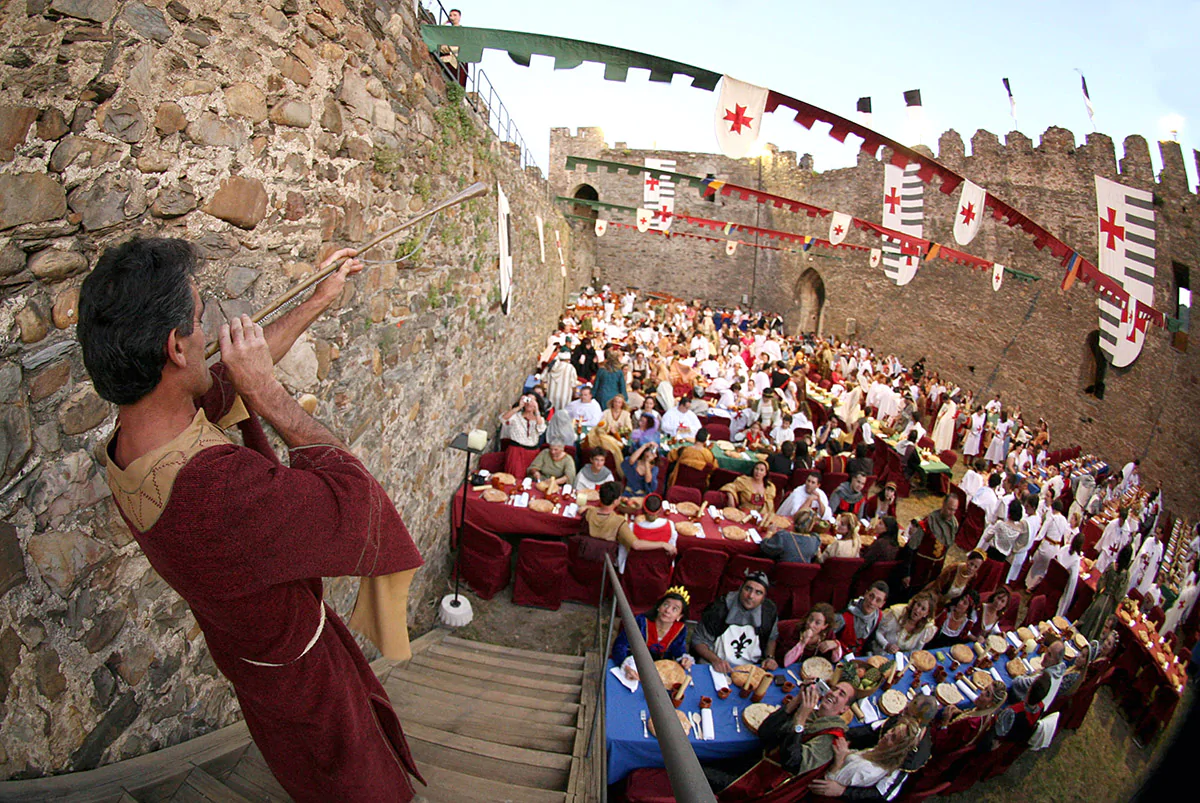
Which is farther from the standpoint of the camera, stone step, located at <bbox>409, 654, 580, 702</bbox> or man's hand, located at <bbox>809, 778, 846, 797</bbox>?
stone step, located at <bbox>409, 654, 580, 702</bbox>

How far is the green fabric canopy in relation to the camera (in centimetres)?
407

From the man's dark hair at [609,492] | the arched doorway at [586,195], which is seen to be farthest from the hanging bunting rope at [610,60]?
the arched doorway at [586,195]

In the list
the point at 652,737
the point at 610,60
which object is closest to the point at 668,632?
the point at 652,737

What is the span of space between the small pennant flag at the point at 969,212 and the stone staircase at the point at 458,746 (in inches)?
239

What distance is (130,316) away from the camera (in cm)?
112

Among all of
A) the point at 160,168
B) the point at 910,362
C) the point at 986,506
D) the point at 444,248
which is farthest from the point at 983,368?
the point at 160,168

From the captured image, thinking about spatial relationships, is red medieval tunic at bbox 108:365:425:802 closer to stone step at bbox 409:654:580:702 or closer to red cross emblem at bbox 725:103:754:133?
stone step at bbox 409:654:580:702

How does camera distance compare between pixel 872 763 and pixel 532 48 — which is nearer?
pixel 872 763

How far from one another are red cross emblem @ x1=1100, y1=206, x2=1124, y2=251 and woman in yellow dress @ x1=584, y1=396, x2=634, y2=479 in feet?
19.6

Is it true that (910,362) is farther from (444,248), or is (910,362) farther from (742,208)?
(444,248)

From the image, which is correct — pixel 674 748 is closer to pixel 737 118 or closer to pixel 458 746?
pixel 458 746

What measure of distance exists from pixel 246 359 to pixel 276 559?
0.45 meters

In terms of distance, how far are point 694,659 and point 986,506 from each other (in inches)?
203

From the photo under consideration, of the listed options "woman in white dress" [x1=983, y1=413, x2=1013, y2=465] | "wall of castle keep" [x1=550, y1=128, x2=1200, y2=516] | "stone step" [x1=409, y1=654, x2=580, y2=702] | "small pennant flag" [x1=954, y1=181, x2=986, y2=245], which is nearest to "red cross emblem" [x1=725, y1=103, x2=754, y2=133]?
"small pennant flag" [x1=954, y1=181, x2=986, y2=245]
